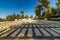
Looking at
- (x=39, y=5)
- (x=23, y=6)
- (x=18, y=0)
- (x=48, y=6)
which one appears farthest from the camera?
(x=23, y=6)

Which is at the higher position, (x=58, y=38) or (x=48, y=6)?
(x=48, y=6)

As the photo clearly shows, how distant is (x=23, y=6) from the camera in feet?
218

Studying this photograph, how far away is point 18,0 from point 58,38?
58.0 meters

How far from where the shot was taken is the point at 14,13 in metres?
70.8

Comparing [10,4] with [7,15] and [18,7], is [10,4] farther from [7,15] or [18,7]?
[7,15]

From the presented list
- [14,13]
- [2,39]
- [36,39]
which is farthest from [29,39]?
[14,13]

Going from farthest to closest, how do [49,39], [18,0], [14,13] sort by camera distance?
[14,13], [18,0], [49,39]

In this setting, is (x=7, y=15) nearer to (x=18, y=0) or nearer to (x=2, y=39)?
(x=18, y=0)

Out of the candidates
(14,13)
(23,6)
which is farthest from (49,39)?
(14,13)

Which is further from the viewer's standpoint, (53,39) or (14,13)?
(14,13)

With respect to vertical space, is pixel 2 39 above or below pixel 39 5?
below

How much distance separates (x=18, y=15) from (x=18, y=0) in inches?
442

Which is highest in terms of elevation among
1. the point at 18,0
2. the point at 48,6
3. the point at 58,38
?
the point at 18,0

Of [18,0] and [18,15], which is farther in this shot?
[18,15]
